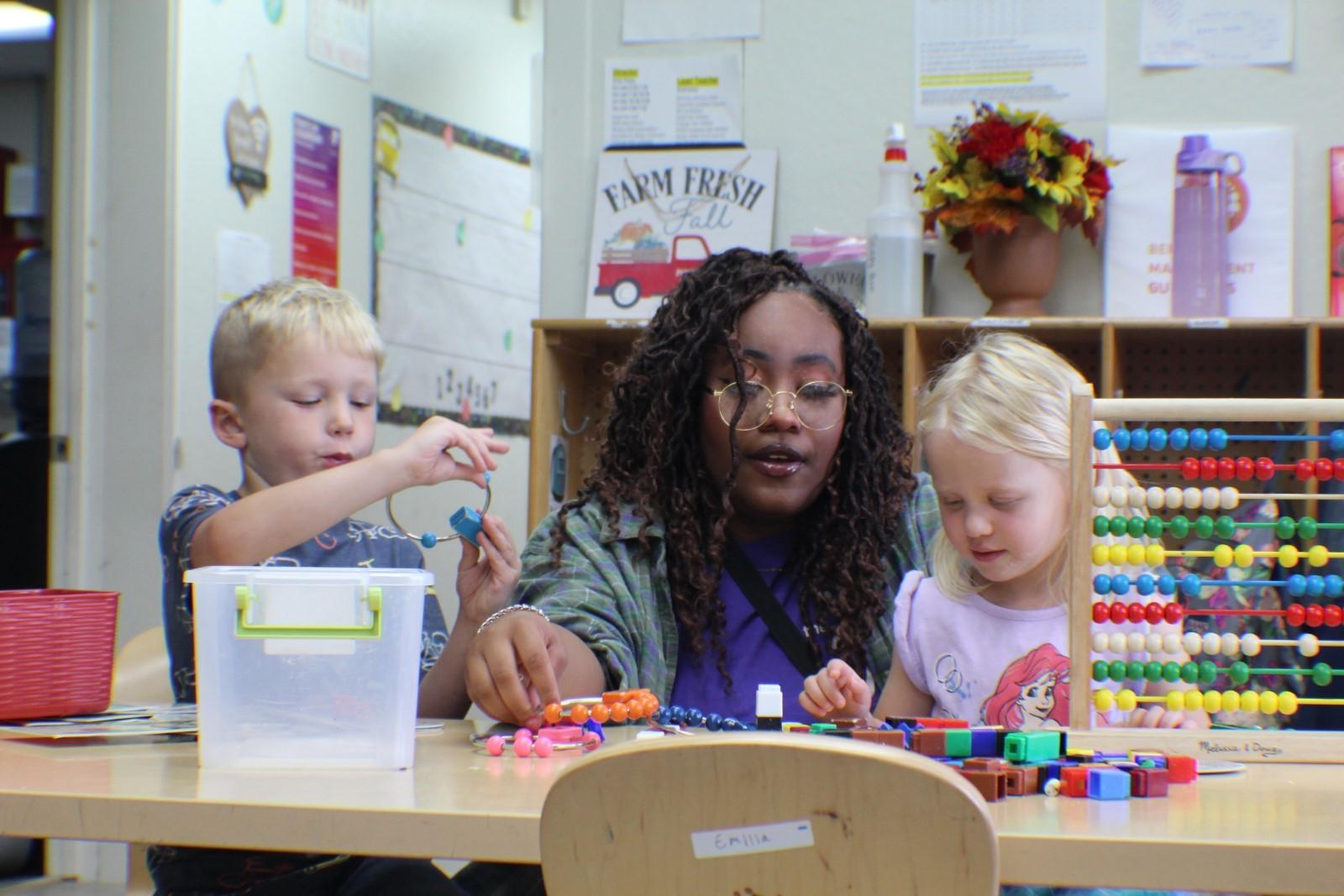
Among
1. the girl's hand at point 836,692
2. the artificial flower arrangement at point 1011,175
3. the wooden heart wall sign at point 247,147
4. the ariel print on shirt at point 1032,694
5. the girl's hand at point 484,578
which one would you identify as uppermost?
the wooden heart wall sign at point 247,147

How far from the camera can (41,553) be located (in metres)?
4.00

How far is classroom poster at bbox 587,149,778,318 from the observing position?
12.5 ft

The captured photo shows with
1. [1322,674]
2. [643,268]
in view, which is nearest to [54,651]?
[1322,674]

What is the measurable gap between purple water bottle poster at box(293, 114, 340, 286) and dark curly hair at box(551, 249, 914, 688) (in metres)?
2.24

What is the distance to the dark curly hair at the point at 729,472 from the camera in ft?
7.58

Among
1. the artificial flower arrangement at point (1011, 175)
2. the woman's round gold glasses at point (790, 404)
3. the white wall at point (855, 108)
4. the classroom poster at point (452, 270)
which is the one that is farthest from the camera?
the classroom poster at point (452, 270)

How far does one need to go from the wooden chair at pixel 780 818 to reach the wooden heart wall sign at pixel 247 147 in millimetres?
3537

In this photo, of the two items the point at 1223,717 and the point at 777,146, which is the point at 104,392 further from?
the point at 1223,717

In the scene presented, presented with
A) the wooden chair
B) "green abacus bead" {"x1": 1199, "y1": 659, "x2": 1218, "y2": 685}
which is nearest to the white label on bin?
the wooden chair

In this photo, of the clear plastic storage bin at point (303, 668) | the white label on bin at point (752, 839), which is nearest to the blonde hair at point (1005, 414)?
the clear plastic storage bin at point (303, 668)

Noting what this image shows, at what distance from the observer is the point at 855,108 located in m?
3.78

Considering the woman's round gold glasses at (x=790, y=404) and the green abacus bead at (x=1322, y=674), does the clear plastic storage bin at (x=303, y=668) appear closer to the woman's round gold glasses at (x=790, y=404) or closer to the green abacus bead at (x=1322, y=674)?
the woman's round gold glasses at (x=790, y=404)

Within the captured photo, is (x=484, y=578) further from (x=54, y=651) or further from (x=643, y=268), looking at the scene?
(x=643, y=268)

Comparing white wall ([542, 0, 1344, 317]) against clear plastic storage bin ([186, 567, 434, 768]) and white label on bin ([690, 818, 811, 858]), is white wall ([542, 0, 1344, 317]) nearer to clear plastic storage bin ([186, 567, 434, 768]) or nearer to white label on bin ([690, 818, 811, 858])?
clear plastic storage bin ([186, 567, 434, 768])
